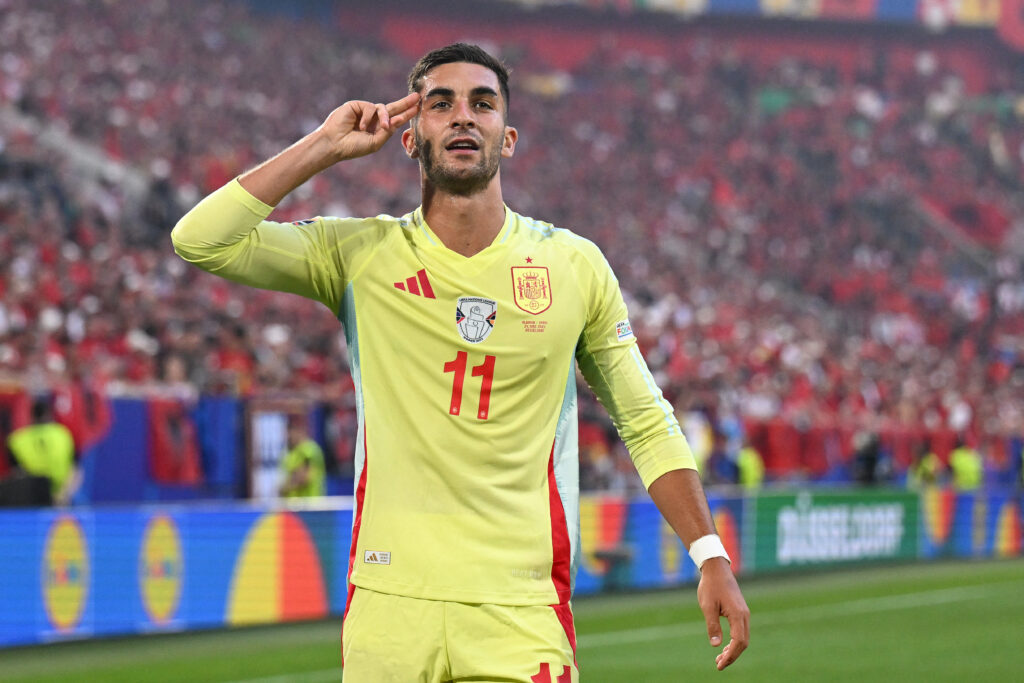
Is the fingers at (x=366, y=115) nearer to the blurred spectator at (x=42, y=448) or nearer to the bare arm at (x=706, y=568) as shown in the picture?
the bare arm at (x=706, y=568)

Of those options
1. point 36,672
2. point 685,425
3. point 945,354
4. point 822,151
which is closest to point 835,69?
point 822,151

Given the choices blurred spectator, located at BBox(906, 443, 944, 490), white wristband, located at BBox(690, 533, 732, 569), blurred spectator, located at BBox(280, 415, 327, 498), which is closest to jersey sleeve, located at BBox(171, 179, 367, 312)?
white wristband, located at BBox(690, 533, 732, 569)

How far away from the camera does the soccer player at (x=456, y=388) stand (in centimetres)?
301

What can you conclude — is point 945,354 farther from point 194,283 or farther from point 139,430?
point 139,430

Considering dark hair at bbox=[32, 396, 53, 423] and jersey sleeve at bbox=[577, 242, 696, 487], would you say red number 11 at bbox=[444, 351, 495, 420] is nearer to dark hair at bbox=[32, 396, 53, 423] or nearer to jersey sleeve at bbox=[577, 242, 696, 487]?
jersey sleeve at bbox=[577, 242, 696, 487]

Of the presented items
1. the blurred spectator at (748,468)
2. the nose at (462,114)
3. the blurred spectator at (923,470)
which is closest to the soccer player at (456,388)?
the nose at (462,114)

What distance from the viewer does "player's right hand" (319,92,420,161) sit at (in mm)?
3057

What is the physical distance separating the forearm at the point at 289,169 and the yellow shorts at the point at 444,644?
844 mm

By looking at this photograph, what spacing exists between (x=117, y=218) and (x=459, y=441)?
16.5 metres

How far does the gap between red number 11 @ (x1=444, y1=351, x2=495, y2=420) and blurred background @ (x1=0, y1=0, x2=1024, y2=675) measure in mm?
7247

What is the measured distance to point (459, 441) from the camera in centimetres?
306

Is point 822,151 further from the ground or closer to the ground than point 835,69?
closer to the ground

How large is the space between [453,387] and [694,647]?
820cm

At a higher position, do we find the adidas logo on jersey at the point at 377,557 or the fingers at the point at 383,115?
the fingers at the point at 383,115
